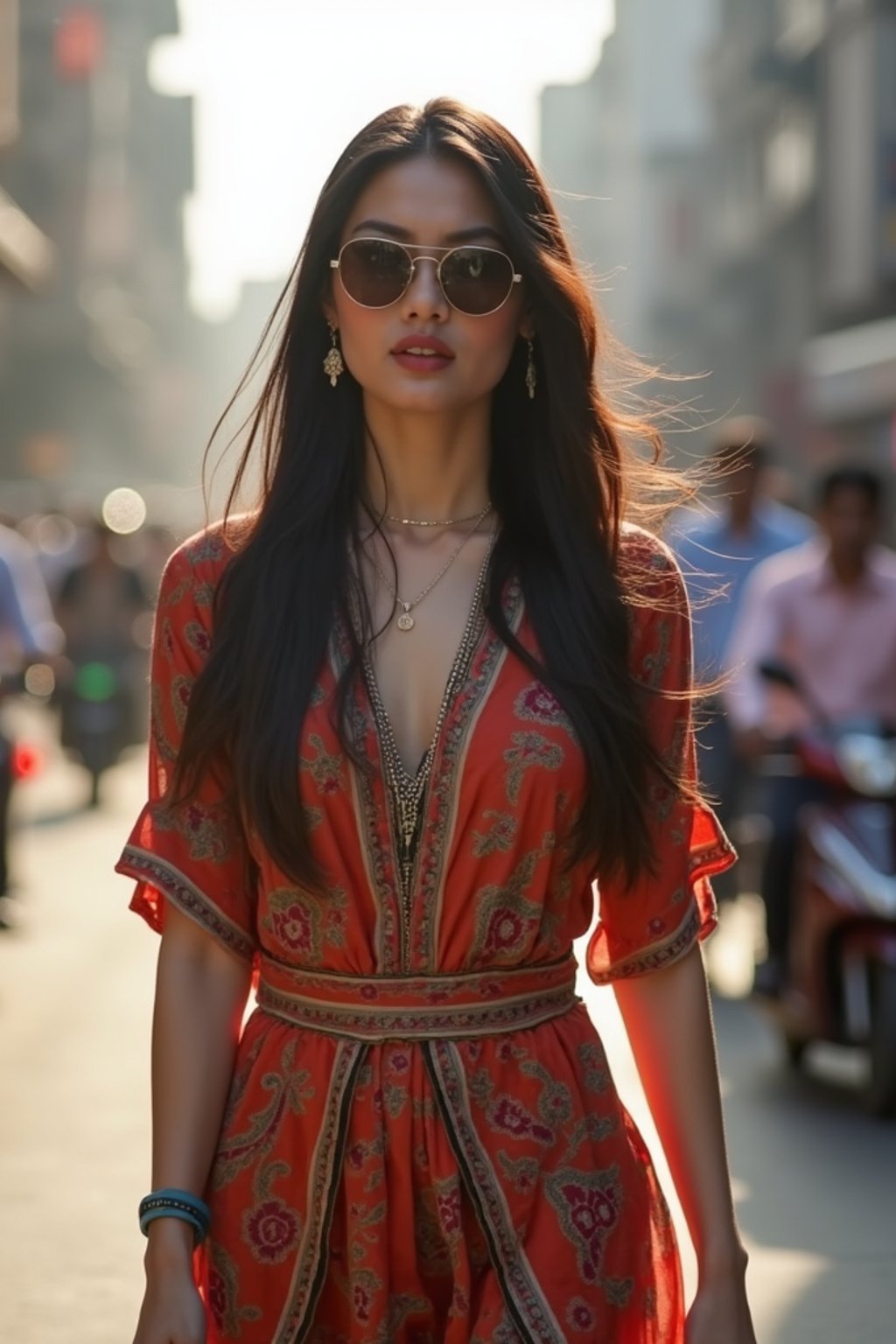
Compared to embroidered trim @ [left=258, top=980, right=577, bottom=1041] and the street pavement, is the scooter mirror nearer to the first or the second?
the street pavement

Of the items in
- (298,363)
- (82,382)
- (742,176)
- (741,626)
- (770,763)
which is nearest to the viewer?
(298,363)

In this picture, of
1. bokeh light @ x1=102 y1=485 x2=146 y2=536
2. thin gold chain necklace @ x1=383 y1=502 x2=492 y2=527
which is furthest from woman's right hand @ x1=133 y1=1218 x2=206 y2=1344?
bokeh light @ x1=102 y1=485 x2=146 y2=536

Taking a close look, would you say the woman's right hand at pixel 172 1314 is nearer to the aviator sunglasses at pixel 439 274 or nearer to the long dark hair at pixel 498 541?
the long dark hair at pixel 498 541

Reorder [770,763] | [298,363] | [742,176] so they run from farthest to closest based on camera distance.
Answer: [742,176], [770,763], [298,363]

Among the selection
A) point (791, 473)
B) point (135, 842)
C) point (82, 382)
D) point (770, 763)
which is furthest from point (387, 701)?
point (82, 382)

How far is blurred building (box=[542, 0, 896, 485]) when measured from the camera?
29828mm

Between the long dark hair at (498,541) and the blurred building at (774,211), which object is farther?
the blurred building at (774,211)

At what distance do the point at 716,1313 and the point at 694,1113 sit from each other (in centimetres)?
21

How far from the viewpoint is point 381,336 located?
10.2 ft

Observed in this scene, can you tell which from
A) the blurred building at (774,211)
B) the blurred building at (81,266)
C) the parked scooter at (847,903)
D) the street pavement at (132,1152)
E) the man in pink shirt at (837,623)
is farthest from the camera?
the blurred building at (81,266)

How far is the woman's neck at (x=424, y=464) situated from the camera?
3.18 meters

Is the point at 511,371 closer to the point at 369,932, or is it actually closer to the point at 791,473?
the point at 369,932

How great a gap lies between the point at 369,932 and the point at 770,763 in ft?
19.8

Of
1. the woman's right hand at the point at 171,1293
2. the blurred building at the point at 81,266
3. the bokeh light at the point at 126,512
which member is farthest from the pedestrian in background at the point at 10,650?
the blurred building at the point at 81,266
